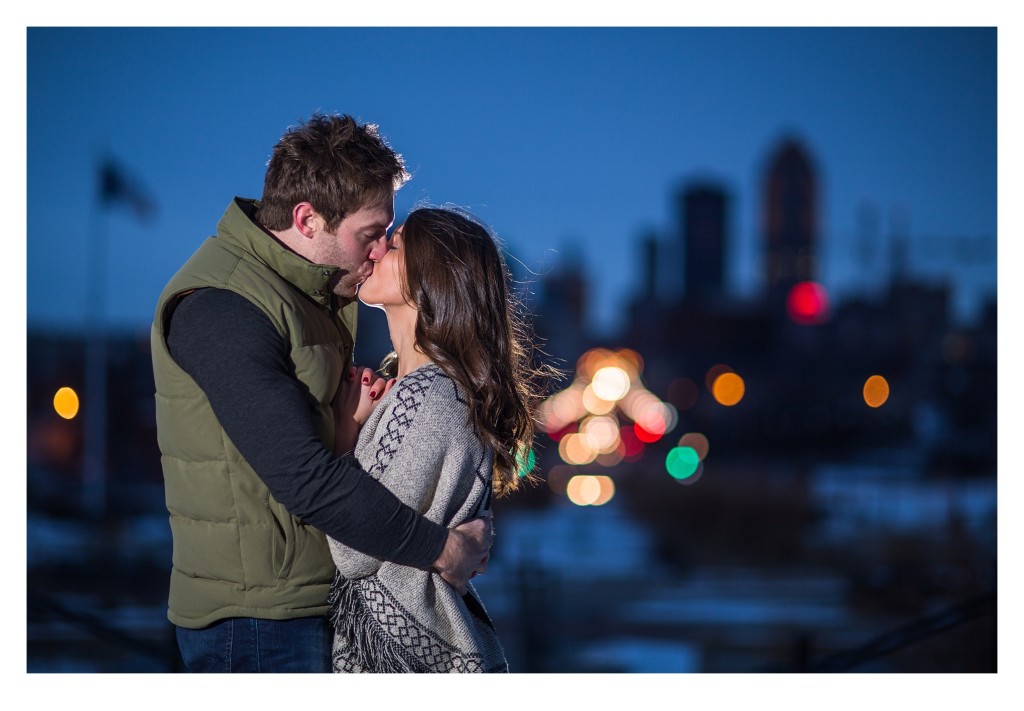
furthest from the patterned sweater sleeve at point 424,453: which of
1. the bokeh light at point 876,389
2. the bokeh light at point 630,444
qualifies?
the bokeh light at point 876,389

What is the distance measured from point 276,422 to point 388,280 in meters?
0.54

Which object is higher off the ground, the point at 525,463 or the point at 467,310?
the point at 467,310

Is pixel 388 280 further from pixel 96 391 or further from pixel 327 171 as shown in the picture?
pixel 96 391

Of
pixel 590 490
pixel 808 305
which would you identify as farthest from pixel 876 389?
pixel 808 305

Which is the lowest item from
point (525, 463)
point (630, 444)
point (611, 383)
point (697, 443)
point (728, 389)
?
point (630, 444)

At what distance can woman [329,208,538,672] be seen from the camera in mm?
2508

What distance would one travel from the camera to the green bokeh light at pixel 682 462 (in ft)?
283

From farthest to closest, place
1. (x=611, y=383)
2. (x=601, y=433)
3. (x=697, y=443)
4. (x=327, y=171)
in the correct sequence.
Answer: (x=601, y=433) → (x=611, y=383) → (x=697, y=443) → (x=327, y=171)

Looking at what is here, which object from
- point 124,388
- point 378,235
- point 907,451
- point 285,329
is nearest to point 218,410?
point 285,329

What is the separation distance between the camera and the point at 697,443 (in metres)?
109

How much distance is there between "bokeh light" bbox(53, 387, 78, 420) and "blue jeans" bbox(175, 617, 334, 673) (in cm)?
6767

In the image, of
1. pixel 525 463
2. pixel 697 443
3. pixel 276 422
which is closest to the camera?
pixel 276 422

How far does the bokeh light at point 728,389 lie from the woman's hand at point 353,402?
383ft

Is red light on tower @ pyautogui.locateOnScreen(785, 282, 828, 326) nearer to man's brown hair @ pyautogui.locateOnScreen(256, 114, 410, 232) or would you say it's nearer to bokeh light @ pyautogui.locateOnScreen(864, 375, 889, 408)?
man's brown hair @ pyautogui.locateOnScreen(256, 114, 410, 232)
